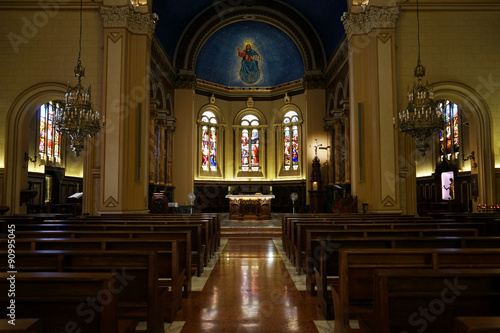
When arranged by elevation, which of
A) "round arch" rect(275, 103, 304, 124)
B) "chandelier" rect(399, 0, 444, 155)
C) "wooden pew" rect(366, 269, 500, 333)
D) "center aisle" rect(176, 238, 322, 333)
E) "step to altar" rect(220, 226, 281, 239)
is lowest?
"center aisle" rect(176, 238, 322, 333)

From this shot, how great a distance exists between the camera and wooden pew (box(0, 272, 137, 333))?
2008mm

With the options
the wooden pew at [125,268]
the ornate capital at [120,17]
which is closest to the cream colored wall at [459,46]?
the ornate capital at [120,17]

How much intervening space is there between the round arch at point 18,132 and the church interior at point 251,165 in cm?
5

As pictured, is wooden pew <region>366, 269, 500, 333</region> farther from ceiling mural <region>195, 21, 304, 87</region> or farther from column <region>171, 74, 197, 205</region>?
ceiling mural <region>195, 21, 304, 87</region>

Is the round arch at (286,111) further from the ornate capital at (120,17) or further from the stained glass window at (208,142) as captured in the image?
the ornate capital at (120,17)

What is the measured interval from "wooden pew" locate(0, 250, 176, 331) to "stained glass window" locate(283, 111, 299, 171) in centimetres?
1965

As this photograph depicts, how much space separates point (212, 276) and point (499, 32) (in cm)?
1201

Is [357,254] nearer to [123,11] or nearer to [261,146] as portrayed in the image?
[123,11]

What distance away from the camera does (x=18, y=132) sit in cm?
1190

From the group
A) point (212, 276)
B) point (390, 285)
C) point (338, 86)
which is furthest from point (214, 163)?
point (390, 285)

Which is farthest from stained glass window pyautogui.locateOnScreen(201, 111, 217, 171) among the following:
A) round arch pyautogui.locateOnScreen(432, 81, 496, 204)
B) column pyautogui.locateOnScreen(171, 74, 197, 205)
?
round arch pyautogui.locateOnScreen(432, 81, 496, 204)

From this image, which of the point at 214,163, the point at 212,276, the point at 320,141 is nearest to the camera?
the point at 212,276

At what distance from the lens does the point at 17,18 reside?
39.3ft

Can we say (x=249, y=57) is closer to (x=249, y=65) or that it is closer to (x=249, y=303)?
(x=249, y=65)
